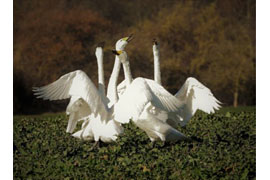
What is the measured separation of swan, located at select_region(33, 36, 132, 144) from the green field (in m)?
0.26

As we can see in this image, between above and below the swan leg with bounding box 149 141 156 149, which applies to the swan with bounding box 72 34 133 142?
above

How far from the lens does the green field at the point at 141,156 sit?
5.51m

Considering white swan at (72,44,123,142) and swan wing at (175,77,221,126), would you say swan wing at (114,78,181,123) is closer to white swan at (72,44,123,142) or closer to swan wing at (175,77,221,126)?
white swan at (72,44,123,142)

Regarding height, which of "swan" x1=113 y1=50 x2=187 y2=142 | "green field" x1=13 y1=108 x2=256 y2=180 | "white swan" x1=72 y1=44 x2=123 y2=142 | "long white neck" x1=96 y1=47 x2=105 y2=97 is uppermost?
"long white neck" x1=96 y1=47 x2=105 y2=97

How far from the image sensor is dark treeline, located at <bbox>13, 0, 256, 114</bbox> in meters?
12.3

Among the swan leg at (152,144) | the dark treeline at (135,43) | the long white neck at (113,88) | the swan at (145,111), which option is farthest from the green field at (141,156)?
the dark treeline at (135,43)

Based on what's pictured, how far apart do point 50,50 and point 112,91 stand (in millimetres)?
6234

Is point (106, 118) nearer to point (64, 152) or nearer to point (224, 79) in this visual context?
point (64, 152)

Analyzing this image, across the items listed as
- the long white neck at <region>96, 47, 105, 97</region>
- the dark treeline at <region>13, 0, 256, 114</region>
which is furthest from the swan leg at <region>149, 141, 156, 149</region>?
the dark treeline at <region>13, 0, 256, 114</region>

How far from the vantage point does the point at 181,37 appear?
1443 centimetres

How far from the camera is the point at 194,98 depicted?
7.58 m

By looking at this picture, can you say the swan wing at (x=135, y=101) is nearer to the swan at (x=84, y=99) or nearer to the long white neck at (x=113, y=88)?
the swan at (x=84, y=99)

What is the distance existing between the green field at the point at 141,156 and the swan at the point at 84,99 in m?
0.26
